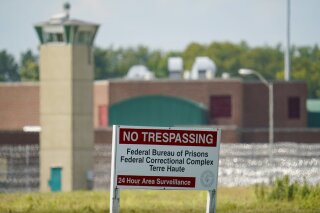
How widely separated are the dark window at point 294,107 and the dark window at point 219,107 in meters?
5.00

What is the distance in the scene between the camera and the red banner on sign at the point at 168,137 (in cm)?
2641

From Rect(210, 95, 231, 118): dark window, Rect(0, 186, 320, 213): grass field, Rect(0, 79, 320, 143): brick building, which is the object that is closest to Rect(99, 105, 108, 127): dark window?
Rect(0, 79, 320, 143): brick building

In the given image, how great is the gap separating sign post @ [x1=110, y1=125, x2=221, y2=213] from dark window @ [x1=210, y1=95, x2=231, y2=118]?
230 ft

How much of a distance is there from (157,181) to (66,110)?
47295mm

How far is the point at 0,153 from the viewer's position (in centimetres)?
7831

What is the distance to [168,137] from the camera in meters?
26.6

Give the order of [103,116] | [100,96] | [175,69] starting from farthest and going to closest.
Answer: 1. [175,69]
2. [103,116]
3. [100,96]

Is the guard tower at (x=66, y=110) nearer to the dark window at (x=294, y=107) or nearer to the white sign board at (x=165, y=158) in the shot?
the dark window at (x=294, y=107)

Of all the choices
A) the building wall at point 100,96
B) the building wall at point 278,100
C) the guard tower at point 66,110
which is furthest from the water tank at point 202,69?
the guard tower at point 66,110

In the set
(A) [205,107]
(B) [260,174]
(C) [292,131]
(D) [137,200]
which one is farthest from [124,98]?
(D) [137,200]

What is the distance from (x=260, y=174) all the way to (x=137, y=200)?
37.0m

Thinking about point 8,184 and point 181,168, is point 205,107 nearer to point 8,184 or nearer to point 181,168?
point 8,184

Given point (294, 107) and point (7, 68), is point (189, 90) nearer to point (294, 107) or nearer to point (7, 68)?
point (294, 107)

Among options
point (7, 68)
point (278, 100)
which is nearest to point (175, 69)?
point (278, 100)
